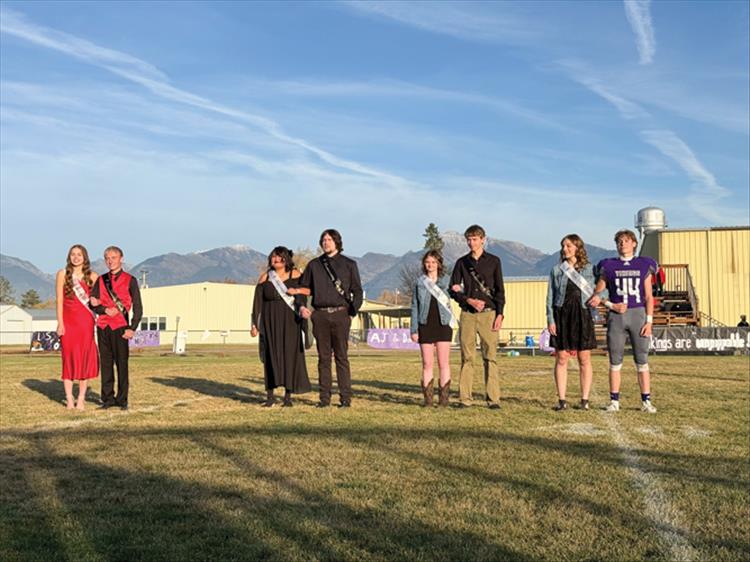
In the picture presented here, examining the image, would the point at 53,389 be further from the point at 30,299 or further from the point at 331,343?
the point at 30,299

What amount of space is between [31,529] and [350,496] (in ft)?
5.17

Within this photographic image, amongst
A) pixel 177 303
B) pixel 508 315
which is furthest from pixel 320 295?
pixel 177 303

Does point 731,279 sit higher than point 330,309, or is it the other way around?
point 731,279

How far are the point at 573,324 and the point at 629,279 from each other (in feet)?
2.49

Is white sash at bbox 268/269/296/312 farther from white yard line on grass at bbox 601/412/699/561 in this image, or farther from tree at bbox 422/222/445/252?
tree at bbox 422/222/445/252

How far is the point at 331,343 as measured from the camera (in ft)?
30.7

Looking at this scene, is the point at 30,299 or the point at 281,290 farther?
the point at 30,299

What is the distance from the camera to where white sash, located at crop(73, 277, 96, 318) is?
9535 millimetres

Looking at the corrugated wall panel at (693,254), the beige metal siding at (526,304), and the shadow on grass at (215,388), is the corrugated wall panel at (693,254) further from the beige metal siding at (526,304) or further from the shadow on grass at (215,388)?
the shadow on grass at (215,388)

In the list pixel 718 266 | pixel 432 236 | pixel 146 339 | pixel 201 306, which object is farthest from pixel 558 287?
pixel 432 236

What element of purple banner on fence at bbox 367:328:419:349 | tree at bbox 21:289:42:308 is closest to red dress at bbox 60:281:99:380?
purple banner on fence at bbox 367:328:419:349

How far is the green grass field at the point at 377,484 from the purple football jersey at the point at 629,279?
3.92 feet

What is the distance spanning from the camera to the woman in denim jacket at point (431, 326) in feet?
30.4

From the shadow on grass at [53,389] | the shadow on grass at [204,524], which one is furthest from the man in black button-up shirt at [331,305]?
the shadow on grass at [204,524]
